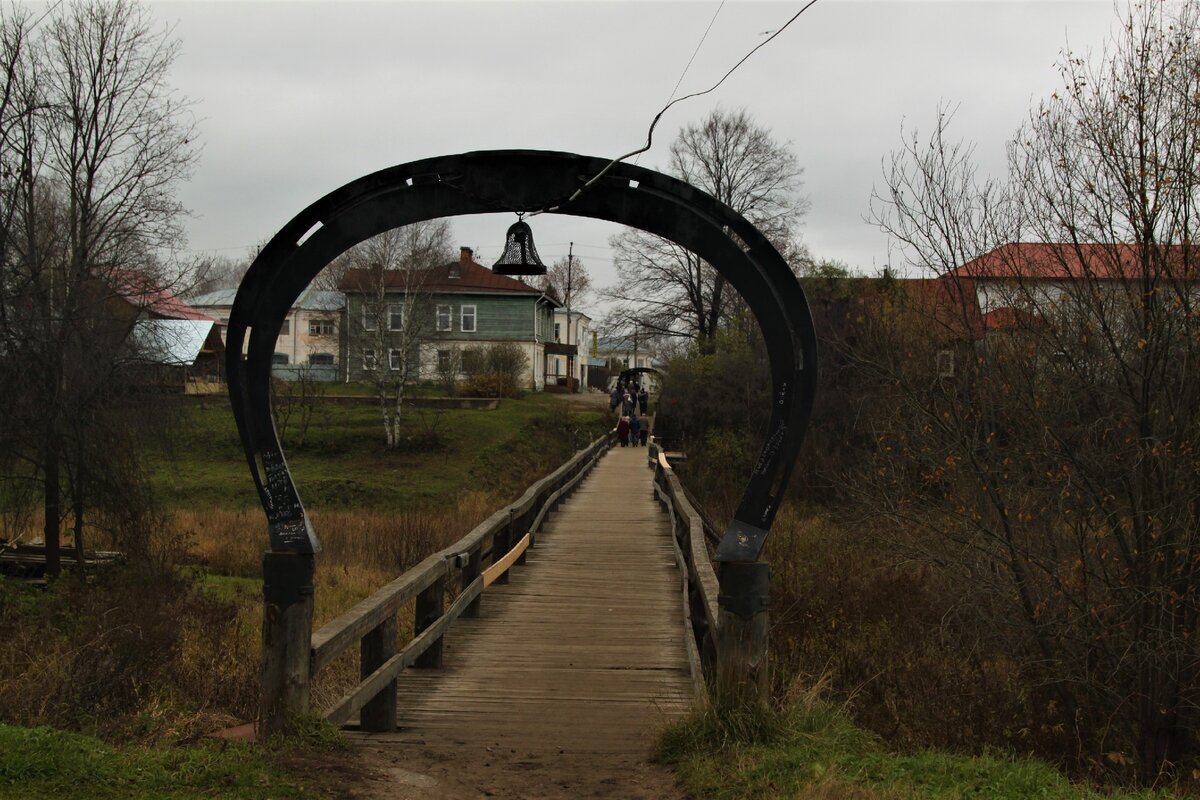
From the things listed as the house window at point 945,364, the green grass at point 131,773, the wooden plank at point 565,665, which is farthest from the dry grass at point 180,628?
the house window at point 945,364

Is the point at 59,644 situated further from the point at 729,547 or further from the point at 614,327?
the point at 614,327

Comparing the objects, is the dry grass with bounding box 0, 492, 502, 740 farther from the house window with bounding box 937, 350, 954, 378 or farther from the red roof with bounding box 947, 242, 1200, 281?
the red roof with bounding box 947, 242, 1200, 281

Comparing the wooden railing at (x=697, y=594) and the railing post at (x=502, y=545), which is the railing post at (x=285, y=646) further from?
the railing post at (x=502, y=545)

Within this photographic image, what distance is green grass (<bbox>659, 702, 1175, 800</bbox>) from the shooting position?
4781 millimetres

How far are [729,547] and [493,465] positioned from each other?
111 ft

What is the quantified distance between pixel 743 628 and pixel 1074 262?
8.92 m

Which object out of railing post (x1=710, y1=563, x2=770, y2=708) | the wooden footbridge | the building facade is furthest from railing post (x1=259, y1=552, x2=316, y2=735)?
the building facade

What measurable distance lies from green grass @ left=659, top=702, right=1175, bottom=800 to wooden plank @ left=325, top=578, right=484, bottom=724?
1.51 meters

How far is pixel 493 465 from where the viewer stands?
3925cm

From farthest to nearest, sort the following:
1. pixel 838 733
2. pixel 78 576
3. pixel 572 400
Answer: pixel 572 400
pixel 78 576
pixel 838 733

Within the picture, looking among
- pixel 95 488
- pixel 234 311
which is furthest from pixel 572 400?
pixel 234 311

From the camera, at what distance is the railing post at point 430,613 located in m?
7.74

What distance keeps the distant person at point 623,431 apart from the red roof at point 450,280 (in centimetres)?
702

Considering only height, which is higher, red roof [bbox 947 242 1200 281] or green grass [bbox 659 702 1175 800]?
red roof [bbox 947 242 1200 281]
